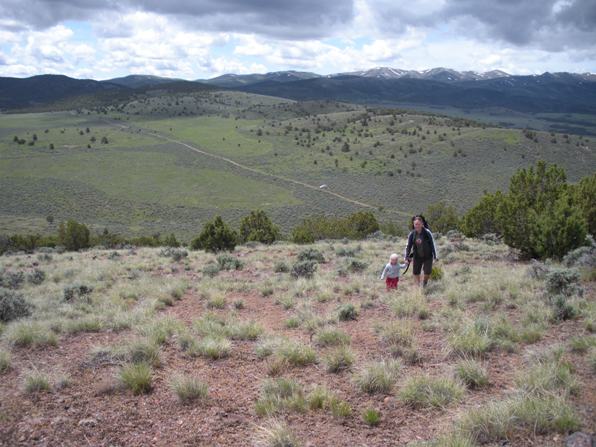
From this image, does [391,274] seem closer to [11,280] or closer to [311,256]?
[311,256]

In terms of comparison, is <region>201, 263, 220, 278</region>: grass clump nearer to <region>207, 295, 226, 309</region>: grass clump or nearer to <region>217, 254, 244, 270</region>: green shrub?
<region>217, 254, 244, 270</region>: green shrub

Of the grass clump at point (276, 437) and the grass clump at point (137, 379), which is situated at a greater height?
the grass clump at point (276, 437)

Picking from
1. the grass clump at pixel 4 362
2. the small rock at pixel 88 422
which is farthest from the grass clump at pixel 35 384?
the small rock at pixel 88 422

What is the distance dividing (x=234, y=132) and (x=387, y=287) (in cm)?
11174

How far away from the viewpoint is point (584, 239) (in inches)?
524

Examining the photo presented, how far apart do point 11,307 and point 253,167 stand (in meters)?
79.9

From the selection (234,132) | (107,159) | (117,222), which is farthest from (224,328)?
(234,132)

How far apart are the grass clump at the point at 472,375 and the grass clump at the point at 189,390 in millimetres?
3041

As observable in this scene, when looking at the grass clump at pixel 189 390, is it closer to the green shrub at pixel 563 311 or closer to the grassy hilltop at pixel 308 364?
the grassy hilltop at pixel 308 364

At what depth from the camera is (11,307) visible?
8.78 meters

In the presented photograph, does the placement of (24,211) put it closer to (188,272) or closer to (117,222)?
(117,222)

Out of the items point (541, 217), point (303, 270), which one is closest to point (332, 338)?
point (303, 270)

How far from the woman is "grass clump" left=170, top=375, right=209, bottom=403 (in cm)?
593

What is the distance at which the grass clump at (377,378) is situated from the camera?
5426 mm
